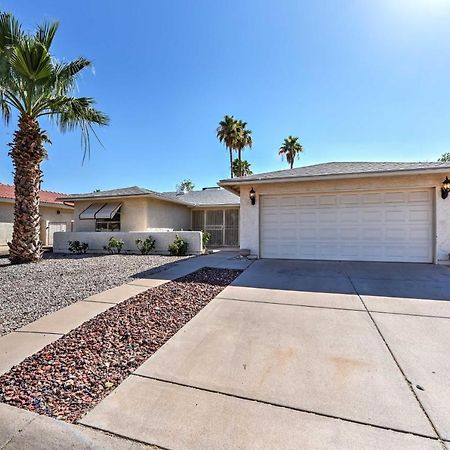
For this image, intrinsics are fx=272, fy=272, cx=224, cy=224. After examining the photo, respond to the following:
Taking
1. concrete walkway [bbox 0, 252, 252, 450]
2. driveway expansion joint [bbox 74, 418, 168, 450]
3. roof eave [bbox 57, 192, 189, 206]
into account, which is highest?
roof eave [bbox 57, 192, 189, 206]

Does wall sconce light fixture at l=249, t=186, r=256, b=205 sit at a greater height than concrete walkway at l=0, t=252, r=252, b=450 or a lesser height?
greater

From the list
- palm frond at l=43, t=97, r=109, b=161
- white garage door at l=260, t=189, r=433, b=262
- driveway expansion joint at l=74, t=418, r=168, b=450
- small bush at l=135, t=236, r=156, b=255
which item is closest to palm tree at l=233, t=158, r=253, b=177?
small bush at l=135, t=236, r=156, b=255

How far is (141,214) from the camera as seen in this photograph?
15.5 metres

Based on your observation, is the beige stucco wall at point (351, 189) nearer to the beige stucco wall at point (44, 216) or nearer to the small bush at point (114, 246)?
the small bush at point (114, 246)

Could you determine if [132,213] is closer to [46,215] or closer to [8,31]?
[46,215]

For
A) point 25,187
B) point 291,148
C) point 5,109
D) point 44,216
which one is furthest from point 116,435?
point 291,148

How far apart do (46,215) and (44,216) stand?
0.19 m

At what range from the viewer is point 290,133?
3419 cm

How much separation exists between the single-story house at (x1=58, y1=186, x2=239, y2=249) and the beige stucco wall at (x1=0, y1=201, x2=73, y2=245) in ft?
15.5

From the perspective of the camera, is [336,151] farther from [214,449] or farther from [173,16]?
[214,449]

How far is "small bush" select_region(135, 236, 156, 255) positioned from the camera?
538 inches

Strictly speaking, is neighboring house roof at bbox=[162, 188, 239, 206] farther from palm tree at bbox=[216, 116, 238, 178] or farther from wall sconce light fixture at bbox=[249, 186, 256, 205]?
palm tree at bbox=[216, 116, 238, 178]

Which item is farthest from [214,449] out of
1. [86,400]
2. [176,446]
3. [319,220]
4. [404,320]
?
[319,220]

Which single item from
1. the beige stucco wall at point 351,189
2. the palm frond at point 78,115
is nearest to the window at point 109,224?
the palm frond at point 78,115
